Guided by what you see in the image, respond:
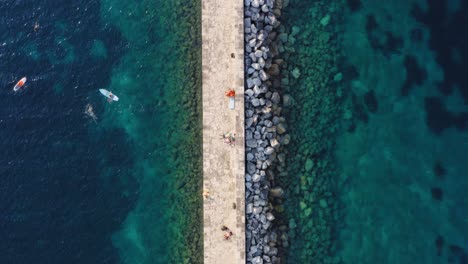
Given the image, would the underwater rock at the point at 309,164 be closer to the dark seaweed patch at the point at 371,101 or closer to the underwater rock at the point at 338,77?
the dark seaweed patch at the point at 371,101

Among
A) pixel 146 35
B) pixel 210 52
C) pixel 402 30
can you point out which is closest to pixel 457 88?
pixel 402 30

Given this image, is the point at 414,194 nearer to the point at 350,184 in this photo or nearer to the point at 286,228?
the point at 350,184

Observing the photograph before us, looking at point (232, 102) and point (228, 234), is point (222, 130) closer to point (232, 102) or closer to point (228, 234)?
point (232, 102)

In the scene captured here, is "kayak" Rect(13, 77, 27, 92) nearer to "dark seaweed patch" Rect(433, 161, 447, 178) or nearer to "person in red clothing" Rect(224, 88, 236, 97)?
"person in red clothing" Rect(224, 88, 236, 97)

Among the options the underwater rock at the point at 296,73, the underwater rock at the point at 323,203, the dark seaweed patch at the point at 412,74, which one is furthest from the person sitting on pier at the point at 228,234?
the dark seaweed patch at the point at 412,74

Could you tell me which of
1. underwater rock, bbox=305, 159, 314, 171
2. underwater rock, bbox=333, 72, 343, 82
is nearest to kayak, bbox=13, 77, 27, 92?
underwater rock, bbox=305, 159, 314, 171

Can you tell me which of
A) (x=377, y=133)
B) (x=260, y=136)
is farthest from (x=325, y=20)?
(x=260, y=136)

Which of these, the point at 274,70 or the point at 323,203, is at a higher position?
the point at 274,70
